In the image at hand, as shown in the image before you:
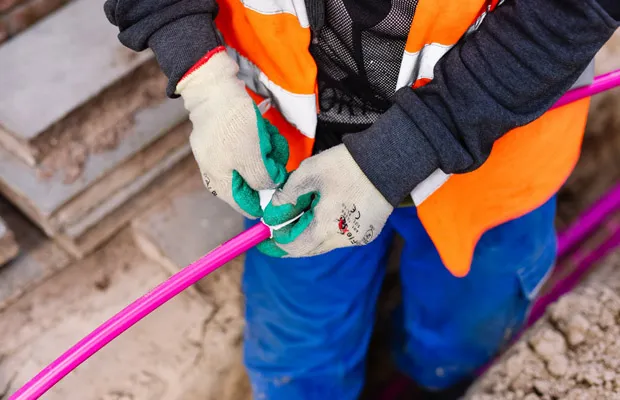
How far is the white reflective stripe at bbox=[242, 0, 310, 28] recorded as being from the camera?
0.75 metres

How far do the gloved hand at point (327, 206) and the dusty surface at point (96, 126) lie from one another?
638mm

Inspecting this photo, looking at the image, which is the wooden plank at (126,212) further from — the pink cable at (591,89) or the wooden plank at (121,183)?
the pink cable at (591,89)

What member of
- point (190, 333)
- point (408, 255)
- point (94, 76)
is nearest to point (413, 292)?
point (408, 255)

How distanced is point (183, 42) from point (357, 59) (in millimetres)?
249

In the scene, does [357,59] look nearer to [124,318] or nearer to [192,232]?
[124,318]

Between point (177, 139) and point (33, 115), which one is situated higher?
point (33, 115)

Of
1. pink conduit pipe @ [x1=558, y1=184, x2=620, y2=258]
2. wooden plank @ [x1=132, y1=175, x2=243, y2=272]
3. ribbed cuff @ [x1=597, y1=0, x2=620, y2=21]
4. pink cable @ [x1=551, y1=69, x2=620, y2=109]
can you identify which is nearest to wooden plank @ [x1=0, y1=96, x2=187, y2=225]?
wooden plank @ [x1=132, y1=175, x2=243, y2=272]

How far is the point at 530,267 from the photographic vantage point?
Result: 3.74 ft

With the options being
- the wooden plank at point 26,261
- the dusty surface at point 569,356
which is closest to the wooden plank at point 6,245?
the wooden plank at point 26,261

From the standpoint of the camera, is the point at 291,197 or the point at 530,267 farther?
the point at 530,267

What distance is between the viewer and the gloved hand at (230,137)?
2.63ft

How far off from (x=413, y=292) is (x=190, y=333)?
510mm

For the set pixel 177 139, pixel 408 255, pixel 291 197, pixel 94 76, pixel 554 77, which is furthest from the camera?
pixel 177 139

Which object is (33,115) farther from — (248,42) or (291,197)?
(291,197)
